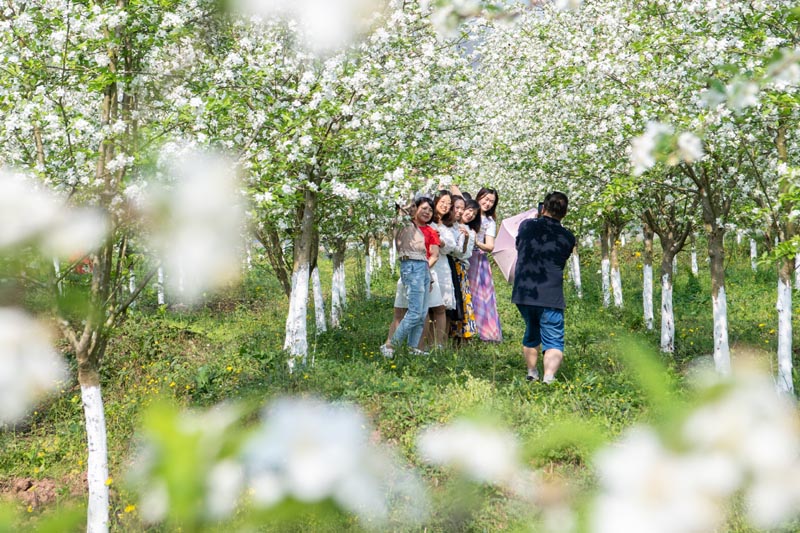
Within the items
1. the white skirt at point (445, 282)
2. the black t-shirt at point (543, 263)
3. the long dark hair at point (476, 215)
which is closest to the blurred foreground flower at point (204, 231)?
the black t-shirt at point (543, 263)

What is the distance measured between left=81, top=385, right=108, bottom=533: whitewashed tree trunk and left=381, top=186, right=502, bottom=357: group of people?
164 inches

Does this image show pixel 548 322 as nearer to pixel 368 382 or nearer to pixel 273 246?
pixel 368 382

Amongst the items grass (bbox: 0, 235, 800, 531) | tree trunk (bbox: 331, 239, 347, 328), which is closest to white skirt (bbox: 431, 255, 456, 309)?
grass (bbox: 0, 235, 800, 531)

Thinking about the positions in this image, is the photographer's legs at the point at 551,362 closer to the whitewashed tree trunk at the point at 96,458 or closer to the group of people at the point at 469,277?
the group of people at the point at 469,277

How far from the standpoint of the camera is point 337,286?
13.5 m

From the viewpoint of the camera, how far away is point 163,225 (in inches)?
38.4

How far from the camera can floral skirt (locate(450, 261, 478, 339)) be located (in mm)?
8766

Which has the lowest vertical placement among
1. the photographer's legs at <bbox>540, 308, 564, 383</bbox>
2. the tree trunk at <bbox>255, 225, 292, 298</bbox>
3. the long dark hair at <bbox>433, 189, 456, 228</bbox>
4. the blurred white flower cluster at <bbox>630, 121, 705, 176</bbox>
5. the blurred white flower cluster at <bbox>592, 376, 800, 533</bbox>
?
the photographer's legs at <bbox>540, 308, 564, 383</bbox>

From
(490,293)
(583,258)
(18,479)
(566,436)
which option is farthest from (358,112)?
(583,258)

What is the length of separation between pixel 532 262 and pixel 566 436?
5.77 m

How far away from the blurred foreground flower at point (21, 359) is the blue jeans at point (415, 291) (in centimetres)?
692

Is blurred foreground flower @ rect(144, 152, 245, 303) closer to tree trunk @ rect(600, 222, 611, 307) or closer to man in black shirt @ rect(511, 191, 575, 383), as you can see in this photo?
man in black shirt @ rect(511, 191, 575, 383)

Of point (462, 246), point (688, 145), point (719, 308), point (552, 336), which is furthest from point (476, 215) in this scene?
point (688, 145)

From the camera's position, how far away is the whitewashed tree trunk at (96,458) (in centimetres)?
388
